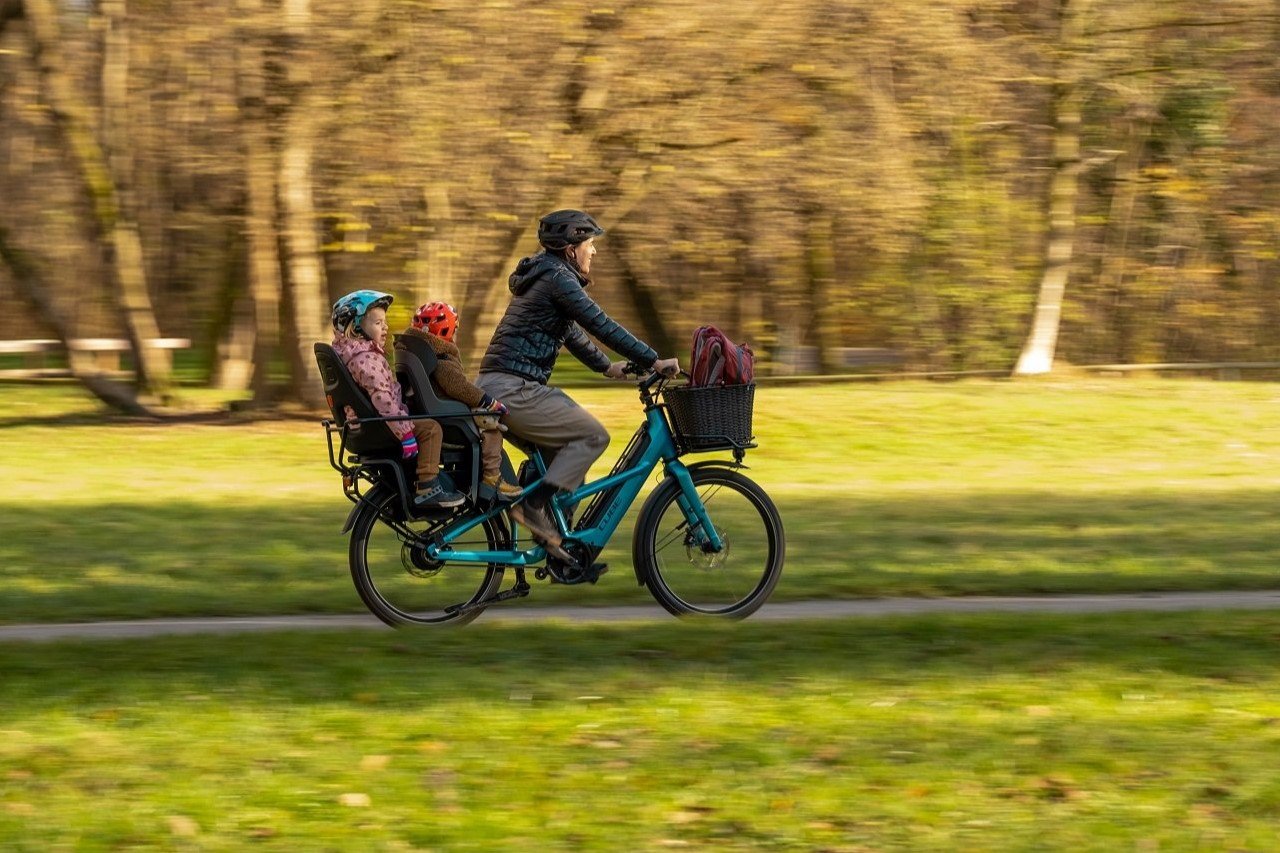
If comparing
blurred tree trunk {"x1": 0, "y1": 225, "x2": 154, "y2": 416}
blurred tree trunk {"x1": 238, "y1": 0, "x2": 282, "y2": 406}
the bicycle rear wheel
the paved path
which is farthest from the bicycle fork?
blurred tree trunk {"x1": 0, "y1": 225, "x2": 154, "y2": 416}

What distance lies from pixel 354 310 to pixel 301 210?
39.3ft

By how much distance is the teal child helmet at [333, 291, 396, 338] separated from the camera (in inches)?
316

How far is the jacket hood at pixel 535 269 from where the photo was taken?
8195mm

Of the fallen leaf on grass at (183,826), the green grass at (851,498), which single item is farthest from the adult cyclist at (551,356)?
the fallen leaf on grass at (183,826)

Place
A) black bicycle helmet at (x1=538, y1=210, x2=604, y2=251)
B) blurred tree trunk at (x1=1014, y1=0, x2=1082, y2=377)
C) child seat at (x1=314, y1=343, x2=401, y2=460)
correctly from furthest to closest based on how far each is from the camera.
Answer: blurred tree trunk at (x1=1014, y1=0, x2=1082, y2=377) < black bicycle helmet at (x1=538, y1=210, x2=604, y2=251) < child seat at (x1=314, y1=343, x2=401, y2=460)

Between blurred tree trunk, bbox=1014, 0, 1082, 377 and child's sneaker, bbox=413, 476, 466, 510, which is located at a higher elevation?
blurred tree trunk, bbox=1014, 0, 1082, 377

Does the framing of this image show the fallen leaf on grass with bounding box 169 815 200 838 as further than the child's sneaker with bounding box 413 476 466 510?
No

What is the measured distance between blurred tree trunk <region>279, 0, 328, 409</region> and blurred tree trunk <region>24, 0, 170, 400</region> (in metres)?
1.80

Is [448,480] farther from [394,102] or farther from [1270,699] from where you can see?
[394,102]

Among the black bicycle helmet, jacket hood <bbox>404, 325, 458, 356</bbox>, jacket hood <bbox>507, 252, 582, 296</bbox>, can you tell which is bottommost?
jacket hood <bbox>404, 325, 458, 356</bbox>

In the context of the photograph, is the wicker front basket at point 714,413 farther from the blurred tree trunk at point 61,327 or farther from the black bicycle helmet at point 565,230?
the blurred tree trunk at point 61,327

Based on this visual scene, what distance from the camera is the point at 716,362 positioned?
816cm

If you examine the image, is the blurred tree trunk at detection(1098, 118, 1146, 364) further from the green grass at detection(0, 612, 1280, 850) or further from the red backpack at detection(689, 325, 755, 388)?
the green grass at detection(0, 612, 1280, 850)

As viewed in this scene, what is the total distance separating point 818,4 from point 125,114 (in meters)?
7.40
